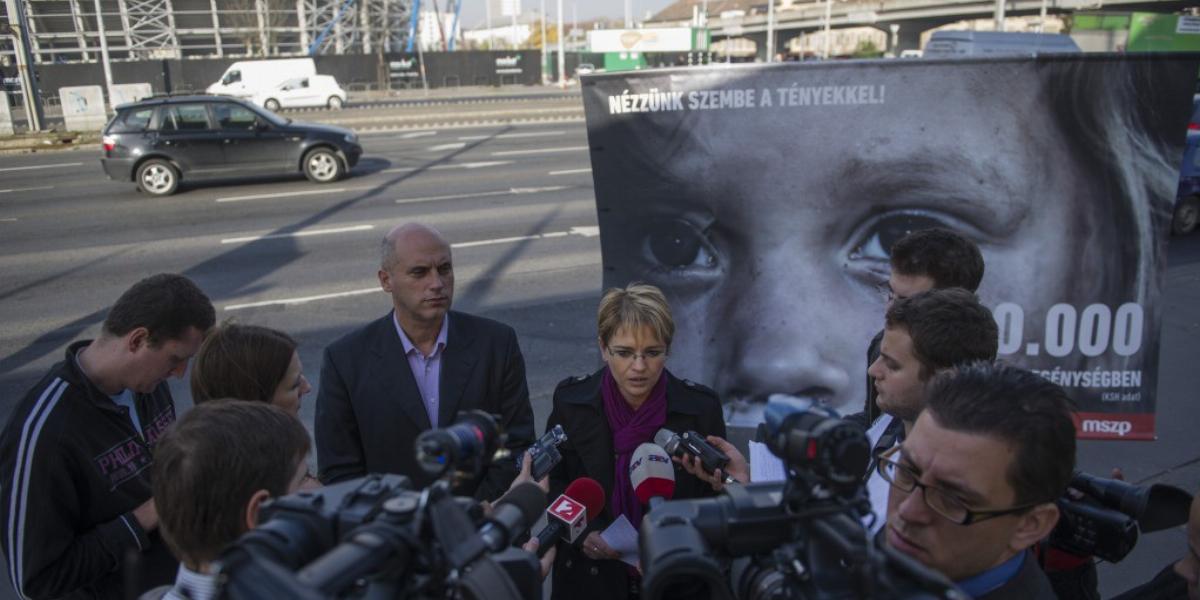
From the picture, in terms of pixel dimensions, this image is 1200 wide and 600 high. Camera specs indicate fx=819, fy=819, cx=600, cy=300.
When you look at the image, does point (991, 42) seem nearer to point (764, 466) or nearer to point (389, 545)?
point (764, 466)

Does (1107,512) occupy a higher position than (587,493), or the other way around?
(1107,512)

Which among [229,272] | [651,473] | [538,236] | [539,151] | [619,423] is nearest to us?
[651,473]

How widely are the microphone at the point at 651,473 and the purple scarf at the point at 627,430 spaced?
0.15 metres

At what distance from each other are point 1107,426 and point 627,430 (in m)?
3.48

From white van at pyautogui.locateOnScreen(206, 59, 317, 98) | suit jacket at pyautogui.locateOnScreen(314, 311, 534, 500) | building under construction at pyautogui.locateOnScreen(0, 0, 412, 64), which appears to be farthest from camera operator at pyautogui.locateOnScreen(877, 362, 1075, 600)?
building under construction at pyautogui.locateOnScreen(0, 0, 412, 64)

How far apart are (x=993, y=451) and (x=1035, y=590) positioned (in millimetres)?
353

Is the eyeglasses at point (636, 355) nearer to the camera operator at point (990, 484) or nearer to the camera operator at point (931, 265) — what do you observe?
the camera operator at point (931, 265)

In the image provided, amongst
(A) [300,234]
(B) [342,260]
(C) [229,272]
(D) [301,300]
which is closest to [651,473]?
(D) [301,300]

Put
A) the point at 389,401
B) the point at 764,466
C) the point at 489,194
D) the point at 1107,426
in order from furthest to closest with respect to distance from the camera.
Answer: the point at 489,194, the point at 1107,426, the point at 389,401, the point at 764,466

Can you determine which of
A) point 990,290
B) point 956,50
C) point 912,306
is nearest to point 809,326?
point 990,290

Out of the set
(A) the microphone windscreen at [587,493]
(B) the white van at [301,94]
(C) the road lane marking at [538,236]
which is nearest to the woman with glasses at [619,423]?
(A) the microphone windscreen at [587,493]

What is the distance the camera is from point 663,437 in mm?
2850

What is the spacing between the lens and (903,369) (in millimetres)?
2584

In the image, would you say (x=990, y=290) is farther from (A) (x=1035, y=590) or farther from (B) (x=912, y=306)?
(A) (x=1035, y=590)
